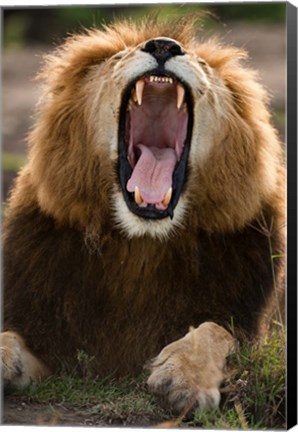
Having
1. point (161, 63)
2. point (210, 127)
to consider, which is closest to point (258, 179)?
point (210, 127)

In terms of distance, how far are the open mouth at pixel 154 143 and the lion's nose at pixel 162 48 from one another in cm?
7

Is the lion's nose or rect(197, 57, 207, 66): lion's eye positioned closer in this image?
the lion's nose

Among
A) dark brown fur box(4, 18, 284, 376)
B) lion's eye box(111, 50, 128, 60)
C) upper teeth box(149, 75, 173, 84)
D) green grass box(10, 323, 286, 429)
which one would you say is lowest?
green grass box(10, 323, 286, 429)

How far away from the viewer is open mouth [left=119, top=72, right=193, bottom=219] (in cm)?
450

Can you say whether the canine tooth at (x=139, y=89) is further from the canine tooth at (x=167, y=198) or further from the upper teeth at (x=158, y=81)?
the canine tooth at (x=167, y=198)

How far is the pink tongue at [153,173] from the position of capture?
4.53m

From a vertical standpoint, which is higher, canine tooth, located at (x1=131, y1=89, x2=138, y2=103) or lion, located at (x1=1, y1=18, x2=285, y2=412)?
canine tooth, located at (x1=131, y1=89, x2=138, y2=103)

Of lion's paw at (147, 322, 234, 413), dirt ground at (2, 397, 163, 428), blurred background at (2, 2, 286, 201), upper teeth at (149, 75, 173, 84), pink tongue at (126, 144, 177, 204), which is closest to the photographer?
lion's paw at (147, 322, 234, 413)

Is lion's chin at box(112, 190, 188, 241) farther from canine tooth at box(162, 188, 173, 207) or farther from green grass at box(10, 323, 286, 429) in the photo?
green grass at box(10, 323, 286, 429)

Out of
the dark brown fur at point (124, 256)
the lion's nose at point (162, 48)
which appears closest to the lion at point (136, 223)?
the dark brown fur at point (124, 256)

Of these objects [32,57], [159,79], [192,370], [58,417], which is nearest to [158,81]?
[159,79]

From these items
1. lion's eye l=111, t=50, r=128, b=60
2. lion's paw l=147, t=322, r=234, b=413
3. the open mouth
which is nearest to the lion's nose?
the open mouth

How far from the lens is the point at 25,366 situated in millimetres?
4516

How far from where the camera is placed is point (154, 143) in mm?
4758
